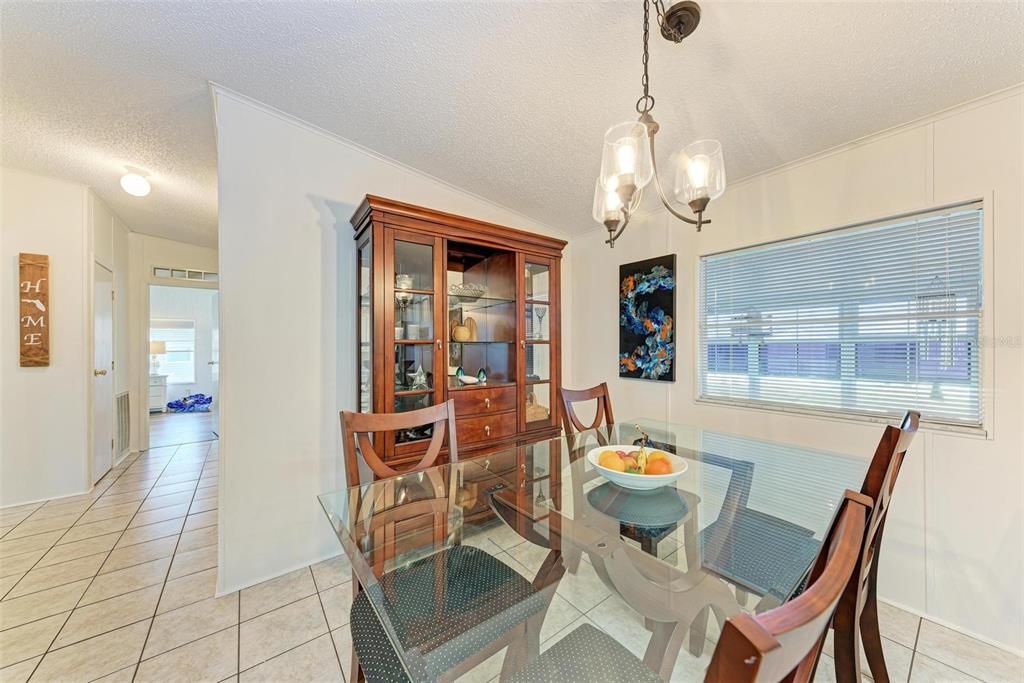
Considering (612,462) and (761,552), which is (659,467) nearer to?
(612,462)

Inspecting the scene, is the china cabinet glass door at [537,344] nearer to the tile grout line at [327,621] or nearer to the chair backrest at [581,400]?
the chair backrest at [581,400]

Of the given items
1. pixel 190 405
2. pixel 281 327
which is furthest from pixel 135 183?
pixel 190 405

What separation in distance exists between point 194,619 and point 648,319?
3.13m

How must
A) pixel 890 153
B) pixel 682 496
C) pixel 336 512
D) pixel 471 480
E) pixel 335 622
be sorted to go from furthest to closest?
pixel 890 153 → pixel 335 622 → pixel 471 480 → pixel 682 496 → pixel 336 512

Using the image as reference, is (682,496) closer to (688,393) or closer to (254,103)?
(688,393)

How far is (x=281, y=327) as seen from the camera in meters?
2.10

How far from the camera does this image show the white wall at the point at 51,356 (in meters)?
2.85

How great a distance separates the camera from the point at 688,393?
262 cm

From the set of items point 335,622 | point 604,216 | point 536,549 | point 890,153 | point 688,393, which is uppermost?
point 890,153

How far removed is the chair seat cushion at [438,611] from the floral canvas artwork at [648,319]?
198cm

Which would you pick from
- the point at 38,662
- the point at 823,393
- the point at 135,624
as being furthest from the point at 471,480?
the point at 823,393

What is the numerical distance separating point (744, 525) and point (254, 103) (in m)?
2.99

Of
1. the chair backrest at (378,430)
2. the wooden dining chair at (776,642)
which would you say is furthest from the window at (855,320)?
the chair backrest at (378,430)

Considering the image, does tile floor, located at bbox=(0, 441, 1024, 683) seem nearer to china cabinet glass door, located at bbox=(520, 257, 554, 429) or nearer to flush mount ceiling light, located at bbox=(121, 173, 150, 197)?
china cabinet glass door, located at bbox=(520, 257, 554, 429)
